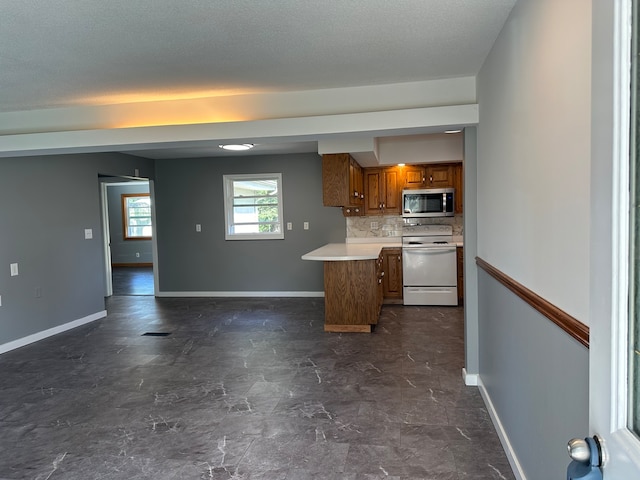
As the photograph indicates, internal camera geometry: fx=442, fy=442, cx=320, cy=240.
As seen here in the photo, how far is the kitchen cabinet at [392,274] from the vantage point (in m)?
6.09

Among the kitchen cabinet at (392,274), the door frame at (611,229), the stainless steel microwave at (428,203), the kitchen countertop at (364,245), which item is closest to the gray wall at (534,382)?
the door frame at (611,229)

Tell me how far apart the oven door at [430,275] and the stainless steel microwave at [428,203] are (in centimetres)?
57

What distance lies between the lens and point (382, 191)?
648 centimetres

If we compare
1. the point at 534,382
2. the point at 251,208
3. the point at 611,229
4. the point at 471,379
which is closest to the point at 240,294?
the point at 251,208

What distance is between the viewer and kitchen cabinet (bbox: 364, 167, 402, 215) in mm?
6434

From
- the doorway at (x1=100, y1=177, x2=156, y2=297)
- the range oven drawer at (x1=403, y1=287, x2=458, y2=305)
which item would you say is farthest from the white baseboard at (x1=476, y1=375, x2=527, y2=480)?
the doorway at (x1=100, y1=177, x2=156, y2=297)

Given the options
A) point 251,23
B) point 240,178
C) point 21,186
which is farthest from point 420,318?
point 21,186

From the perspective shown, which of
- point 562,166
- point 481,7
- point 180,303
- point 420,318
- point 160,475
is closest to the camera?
point 562,166

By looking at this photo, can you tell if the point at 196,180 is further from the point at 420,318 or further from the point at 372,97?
the point at 372,97

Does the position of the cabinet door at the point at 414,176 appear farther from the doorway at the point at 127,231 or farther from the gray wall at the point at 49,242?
the doorway at the point at 127,231

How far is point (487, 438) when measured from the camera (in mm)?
2486

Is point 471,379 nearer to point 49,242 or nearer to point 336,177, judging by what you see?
point 336,177

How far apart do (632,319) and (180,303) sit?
660 centimetres

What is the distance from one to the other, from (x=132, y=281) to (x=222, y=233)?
10.8 feet
